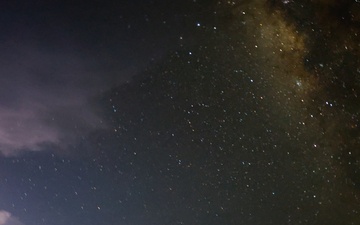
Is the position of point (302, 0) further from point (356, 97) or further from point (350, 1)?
point (356, 97)

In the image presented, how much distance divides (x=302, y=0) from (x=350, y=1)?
391 millimetres

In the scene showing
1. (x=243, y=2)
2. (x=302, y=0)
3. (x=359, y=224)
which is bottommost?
(x=243, y=2)

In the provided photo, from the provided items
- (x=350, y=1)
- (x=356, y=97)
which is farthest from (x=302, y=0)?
(x=356, y=97)

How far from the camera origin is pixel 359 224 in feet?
24.4

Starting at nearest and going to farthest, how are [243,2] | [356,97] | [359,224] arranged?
[243,2] → [356,97] → [359,224]

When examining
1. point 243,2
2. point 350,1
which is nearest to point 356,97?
point 350,1

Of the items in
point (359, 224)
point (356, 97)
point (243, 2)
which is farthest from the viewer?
point (359, 224)

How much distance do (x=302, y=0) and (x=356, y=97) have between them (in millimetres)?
1471

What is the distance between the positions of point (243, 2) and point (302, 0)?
1.83 ft

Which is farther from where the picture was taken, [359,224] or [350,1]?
[359,224]

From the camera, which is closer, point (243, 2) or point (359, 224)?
point (243, 2)

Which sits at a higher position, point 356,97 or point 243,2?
point 356,97

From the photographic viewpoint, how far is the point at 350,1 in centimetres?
292

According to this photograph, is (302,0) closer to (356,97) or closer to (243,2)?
(243,2)
